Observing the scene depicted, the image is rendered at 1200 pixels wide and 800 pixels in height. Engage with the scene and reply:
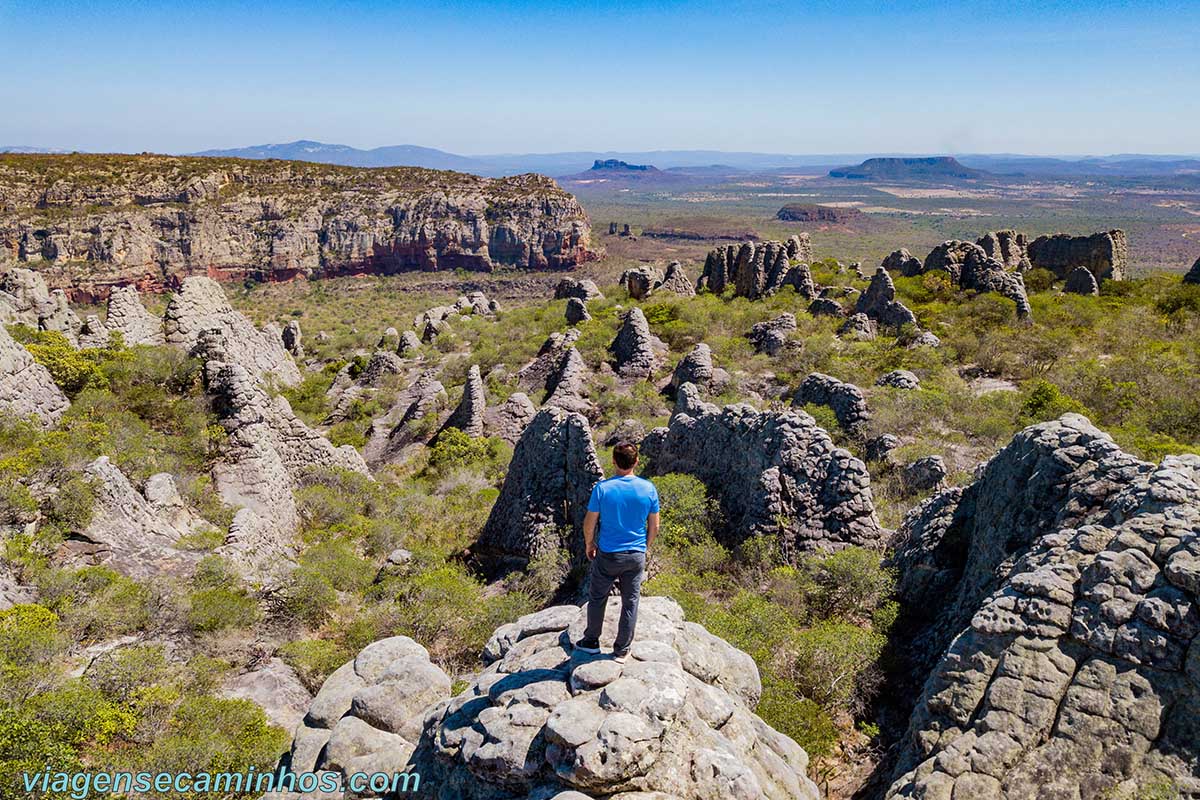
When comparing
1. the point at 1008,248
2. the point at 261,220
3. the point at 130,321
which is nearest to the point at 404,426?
the point at 130,321

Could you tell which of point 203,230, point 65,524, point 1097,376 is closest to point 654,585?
point 65,524

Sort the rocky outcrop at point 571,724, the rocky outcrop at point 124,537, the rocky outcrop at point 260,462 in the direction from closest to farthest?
the rocky outcrop at point 571,724 < the rocky outcrop at point 124,537 < the rocky outcrop at point 260,462

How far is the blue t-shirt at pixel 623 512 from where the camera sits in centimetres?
590

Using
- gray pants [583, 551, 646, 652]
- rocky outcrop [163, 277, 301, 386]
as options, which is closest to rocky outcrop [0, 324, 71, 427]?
rocky outcrop [163, 277, 301, 386]

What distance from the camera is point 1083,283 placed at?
1410 inches

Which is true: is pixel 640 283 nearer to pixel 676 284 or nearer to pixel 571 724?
pixel 676 284

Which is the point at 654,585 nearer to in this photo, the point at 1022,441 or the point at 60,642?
the point at 1022,441

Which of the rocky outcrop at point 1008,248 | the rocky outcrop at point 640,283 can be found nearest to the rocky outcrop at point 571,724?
the rocky outcrop at point 640,283

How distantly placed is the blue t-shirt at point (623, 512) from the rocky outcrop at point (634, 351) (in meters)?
23.8

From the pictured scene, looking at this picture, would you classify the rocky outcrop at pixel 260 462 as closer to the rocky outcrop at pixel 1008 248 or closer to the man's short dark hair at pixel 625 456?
the man's short dark hair at pixel 625 456

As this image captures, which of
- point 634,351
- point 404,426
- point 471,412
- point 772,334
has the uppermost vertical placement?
point 772,334

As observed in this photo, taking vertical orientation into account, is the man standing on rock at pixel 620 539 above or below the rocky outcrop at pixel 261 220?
below

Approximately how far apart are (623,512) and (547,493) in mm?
8068

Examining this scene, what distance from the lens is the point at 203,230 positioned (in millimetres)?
85188
